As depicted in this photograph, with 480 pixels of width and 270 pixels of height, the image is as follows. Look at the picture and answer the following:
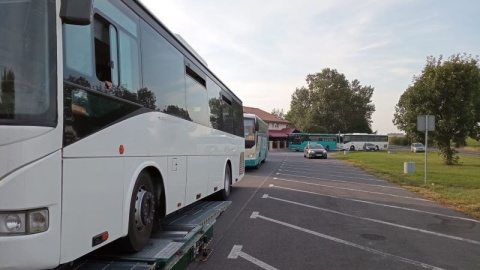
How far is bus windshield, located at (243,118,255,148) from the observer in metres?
23.9

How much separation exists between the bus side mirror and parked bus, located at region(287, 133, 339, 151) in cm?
6277

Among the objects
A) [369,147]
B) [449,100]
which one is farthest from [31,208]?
[369,147]

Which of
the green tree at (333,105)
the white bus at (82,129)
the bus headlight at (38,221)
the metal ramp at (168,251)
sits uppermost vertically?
the green tree at (333,105)

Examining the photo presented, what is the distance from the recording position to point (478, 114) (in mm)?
28297

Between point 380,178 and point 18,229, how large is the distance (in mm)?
19459

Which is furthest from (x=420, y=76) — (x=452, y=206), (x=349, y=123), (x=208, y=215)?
(x=349, y=123)

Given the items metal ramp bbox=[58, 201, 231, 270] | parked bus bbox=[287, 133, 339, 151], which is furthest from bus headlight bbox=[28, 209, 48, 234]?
parked bus bbox=[287, 133, 339, 151]

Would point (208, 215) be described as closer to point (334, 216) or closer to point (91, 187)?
point (91, 187)

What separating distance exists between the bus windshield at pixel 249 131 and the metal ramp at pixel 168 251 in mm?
17105

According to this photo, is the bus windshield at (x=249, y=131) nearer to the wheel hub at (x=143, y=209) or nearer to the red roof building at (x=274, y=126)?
the wheel hub at (x=143, y=209)

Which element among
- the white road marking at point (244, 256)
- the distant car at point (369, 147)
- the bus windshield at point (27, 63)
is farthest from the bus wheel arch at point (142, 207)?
the distant car at point (369, 147)

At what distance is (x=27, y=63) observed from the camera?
9.90 feet

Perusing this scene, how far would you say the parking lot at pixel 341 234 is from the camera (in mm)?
6211

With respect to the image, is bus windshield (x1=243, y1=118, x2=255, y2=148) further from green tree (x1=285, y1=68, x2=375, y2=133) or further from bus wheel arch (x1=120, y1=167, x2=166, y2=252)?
green tree (x1=285, y1=68, x2=375, y2=133)
